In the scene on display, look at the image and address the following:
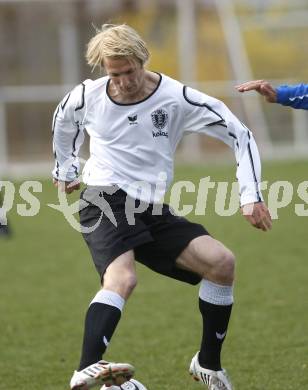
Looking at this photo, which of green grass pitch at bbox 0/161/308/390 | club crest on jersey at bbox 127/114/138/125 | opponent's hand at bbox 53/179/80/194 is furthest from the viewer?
green grass pitch at bbox 0/161/308/390

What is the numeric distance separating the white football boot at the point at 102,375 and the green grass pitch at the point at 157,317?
1.11 metres

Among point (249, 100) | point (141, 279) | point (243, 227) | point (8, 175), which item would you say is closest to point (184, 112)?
point (141, 279)

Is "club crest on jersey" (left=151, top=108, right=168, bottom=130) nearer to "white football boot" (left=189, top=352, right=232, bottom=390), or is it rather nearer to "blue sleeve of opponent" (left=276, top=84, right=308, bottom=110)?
"blue sleeve of opponent" (left=276, top=84, right=308, bottom=110)

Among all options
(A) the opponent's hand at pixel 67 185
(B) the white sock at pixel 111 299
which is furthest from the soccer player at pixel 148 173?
(A) the opponent's hand at pixel 67 185

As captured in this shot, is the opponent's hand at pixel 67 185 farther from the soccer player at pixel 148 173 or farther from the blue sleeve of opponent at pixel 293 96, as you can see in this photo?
the blue sleeve of opponent at pixel 293 96

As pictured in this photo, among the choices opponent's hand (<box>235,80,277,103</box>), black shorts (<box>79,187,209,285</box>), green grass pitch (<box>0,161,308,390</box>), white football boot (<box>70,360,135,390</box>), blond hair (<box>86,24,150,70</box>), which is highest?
blond hair (<box>86,24,150,70</box>)

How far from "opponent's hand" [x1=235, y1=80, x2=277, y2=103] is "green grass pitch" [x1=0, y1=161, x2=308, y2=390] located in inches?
59.7

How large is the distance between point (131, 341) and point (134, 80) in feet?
7.91

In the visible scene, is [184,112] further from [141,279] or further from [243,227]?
[243,227]

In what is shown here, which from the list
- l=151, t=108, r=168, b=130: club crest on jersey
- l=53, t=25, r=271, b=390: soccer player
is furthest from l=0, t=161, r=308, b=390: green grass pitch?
l=151, t=108, r=168, b=130: club crest on jersey

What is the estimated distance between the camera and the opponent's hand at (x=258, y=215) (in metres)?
4.75

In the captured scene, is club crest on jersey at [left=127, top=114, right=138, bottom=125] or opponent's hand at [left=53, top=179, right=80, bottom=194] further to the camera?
opponent's hand at [left=53, top=179, right=80, bottom=194]

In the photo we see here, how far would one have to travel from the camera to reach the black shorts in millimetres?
4844

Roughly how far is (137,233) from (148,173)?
33 cm
